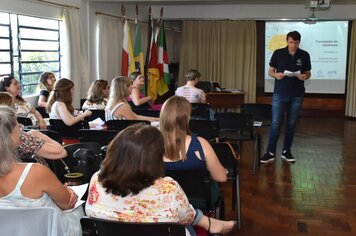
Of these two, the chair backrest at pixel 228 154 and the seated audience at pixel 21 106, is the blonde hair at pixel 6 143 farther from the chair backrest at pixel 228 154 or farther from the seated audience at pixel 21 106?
the seated audience at pixel 21 106

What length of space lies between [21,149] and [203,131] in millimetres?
2591

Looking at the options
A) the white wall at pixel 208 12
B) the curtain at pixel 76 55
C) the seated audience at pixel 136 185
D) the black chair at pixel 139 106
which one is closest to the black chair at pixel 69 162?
the seated audience at pixel 136 185

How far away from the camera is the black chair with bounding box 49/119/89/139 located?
17.1 ft


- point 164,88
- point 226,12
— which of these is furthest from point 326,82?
point 164,88

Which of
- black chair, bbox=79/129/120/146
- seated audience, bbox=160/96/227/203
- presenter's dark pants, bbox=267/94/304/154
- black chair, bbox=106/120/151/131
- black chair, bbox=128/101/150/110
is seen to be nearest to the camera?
seated audience, bbox=160/96/227/203

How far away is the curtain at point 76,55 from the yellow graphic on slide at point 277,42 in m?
4.96

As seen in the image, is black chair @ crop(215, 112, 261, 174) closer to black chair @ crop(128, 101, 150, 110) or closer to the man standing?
the man standing

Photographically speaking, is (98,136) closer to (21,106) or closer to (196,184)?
(196,184)

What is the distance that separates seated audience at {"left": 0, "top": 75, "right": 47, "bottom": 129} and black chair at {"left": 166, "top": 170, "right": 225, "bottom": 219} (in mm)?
2686

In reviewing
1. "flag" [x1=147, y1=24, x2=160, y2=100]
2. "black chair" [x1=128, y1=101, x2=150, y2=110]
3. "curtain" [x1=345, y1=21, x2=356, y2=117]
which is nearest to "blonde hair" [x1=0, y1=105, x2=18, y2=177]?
"black chair" [x1=128, y1=101, x2=150, y2=110]

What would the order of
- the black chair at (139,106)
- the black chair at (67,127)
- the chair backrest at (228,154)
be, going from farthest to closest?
the black chair at (139,106) < the black chair at (67,127) < the chair backrest at (228,154)

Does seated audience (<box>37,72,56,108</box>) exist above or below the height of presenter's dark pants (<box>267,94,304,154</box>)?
above

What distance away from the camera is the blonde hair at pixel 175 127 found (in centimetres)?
301

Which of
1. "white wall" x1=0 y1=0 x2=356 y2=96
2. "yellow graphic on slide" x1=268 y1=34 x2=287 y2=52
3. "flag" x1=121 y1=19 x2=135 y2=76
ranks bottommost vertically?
"flag" x1=121 y1=19 x2=135 y2=76
